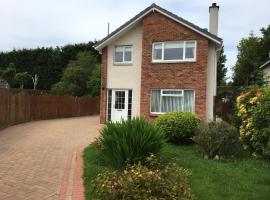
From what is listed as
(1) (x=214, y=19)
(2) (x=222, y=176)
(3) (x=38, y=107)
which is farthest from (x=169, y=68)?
(2) (x=222, y=176)

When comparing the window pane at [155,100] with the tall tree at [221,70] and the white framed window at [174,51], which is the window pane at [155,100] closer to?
the white framed window at [174,51]

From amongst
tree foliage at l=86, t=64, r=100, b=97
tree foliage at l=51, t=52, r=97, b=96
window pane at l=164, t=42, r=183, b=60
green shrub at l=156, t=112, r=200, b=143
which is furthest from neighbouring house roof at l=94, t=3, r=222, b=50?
tree foliage at l=51, t=52, r=97, b=96

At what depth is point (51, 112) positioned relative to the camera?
86.9ft

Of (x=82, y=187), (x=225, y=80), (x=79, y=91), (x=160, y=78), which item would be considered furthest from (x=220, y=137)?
(x=225, y=80)

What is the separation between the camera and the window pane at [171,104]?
67.6 feet

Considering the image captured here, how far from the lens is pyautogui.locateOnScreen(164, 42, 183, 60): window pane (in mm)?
20706

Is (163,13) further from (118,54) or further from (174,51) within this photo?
(118,54)

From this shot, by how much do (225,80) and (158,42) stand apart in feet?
103

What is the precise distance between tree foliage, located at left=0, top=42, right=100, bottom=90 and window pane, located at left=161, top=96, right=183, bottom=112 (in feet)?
80.3

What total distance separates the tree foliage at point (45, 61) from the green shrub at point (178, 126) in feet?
100

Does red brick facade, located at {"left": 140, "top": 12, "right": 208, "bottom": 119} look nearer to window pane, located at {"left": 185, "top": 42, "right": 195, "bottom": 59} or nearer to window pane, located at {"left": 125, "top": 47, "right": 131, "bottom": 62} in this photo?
window pane, located at {"left": 185, "top": 42, "right": 195, "bottom": 59}

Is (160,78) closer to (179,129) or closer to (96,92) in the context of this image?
(179,129)

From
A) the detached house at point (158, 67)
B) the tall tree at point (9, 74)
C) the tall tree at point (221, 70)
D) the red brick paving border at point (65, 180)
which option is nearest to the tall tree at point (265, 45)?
the tall tree at point (221, 70)

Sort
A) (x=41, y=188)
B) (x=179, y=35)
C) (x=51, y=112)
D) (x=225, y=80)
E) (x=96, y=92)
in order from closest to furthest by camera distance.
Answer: (x=41, y=188) → (x=179, y=35) → (x=51, y=112) → (x=96, y=92) → (x=225, y=80)
